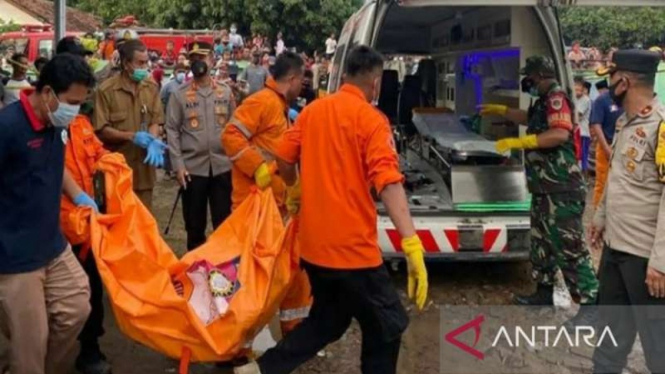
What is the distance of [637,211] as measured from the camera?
3.16 metres

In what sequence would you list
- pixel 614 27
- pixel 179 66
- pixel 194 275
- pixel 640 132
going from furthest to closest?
pixel 614 27, pixel 179 66, pixel 194 275, pixel 640 132

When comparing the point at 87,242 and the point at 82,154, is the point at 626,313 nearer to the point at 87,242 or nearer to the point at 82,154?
the point at 87,242

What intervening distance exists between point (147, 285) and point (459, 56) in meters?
5.35

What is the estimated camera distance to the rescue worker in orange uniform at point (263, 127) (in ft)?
13.8

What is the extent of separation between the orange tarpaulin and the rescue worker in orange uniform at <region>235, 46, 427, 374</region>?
1.05 ft

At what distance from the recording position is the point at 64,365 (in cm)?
412

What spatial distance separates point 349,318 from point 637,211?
1352 millimetres

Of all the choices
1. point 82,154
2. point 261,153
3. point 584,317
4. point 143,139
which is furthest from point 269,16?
point 82,154

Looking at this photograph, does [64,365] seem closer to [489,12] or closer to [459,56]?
[489,12]

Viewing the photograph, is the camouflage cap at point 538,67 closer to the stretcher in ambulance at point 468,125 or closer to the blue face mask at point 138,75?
the stretcher in ambulance at point 468,125

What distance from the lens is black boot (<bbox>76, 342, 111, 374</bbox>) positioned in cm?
397

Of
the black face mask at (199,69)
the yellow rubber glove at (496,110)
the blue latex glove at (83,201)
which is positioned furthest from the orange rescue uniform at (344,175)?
the yellow rubber glove at (496,110)

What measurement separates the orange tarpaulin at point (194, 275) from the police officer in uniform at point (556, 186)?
1852 millimetres

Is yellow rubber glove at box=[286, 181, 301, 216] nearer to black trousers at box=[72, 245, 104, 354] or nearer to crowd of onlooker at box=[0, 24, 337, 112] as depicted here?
crowd of onlooker at box=[0, 24, 337, 112]
